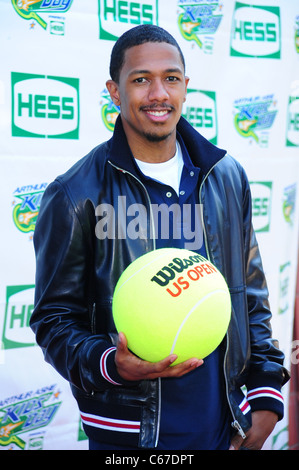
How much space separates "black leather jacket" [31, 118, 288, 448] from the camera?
1.24 metres

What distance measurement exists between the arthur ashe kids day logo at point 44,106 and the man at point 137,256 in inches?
29.0

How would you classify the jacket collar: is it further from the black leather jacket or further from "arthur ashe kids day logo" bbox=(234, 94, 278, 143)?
"arthur ashe kids day logo" bbox=(234, 94, 278, 143)

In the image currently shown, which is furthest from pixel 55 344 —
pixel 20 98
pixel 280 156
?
pixel 280 156

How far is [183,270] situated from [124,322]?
A: 174mm

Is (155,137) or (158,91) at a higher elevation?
(158,91)

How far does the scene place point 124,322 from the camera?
1084mm

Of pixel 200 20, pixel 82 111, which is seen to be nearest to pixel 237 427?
pixel 82 111

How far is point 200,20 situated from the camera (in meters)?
2.39

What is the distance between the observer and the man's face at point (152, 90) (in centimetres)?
134

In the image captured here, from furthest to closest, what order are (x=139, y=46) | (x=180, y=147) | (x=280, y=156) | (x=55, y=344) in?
1. (x=280, y=156)
2. (x=180, y=147)
3. (x=139, y=46)
4. (x=55, y=344)

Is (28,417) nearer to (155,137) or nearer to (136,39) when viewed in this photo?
(155,137)

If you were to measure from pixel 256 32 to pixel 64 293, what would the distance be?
6.30 feet

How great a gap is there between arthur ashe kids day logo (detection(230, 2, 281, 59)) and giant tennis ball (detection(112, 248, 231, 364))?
174 cm
